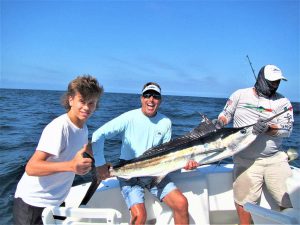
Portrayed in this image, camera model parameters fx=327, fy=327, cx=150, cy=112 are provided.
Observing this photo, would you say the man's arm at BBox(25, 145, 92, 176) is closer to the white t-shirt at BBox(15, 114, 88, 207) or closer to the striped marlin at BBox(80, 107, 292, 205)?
the white t-shirt at BBox(15, 114, 88, 207)

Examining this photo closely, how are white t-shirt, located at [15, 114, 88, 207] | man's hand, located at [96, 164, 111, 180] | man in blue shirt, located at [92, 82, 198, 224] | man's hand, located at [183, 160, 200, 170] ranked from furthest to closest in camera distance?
1. man's hand, located at [183, 160, 200, 170]
2. man in blue shirt, located at [92, 82, 198, 224]
3. man's hand, located at [96, 164, 111, 180]
4. white t-shirt, located at [15, 114, 88, 207]

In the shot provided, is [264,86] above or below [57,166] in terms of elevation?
above

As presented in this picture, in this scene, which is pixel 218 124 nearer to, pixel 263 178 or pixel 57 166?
pixel 263 178

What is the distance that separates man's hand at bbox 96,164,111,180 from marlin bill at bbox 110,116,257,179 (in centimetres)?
28

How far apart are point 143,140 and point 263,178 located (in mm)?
1469

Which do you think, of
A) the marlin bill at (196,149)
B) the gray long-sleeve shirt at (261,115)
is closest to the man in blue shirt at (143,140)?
the marlin bill at (196,149)

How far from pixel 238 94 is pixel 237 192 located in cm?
114

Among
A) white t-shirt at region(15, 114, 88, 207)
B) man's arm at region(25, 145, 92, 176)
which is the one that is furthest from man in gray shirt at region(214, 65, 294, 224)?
man's arm at region(25, 145, 92, 176)

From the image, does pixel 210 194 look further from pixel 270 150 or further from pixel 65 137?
pixel 65 137

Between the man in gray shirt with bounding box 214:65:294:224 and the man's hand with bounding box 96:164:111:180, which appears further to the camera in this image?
the man in gray shirt with bounding box 214:65:294:224

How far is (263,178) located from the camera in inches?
148

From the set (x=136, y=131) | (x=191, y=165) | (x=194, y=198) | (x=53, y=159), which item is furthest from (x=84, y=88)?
(x=194, y=198)

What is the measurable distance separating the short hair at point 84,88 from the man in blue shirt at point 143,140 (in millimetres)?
842

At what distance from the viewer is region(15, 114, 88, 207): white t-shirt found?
2295 mm
